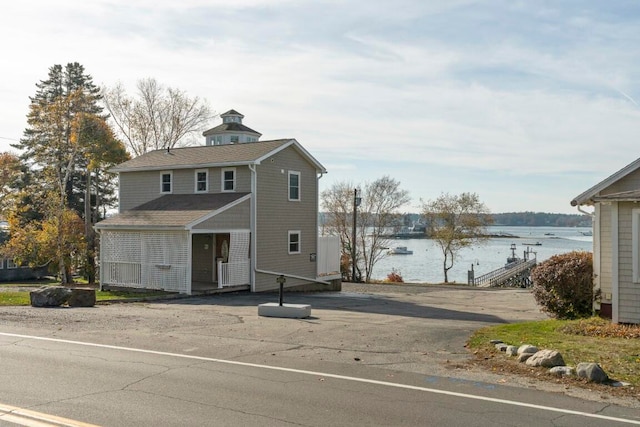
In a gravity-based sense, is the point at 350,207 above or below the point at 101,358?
above

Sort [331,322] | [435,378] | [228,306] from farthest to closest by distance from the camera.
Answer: [228,306] → [331,322] → [435,378]

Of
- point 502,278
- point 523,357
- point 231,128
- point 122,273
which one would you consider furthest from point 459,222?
point 523,357

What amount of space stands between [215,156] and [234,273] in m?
6.29

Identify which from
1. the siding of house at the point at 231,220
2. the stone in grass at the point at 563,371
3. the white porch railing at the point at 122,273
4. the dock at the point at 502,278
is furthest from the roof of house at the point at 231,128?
the stone in grass at the point at 563,371

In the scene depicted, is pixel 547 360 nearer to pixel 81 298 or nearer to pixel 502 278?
pixel 81 298

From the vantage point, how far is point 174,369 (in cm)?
920

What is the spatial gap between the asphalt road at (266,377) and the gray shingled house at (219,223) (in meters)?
9.30

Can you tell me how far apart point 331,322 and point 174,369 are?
6350 mm

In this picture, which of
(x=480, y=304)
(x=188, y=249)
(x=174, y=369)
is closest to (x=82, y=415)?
(x=174, y=369)

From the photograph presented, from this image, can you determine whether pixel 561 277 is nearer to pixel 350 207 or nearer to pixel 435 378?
pixel 435 378

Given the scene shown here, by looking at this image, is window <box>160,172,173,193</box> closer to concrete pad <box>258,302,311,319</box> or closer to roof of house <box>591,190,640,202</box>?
concrete pad <box>258,302,311,319</box>

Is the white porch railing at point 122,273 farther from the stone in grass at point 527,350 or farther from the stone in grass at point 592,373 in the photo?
the stone in grass at point 592,373

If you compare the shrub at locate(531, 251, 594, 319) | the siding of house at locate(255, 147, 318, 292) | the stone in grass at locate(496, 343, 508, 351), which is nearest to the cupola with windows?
the siding of house at locate(255, 147, 318, 292)

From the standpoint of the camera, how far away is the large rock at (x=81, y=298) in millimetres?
18781
